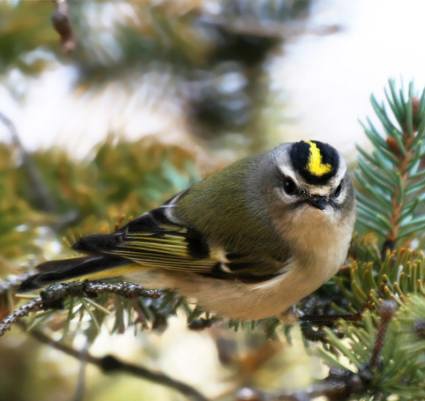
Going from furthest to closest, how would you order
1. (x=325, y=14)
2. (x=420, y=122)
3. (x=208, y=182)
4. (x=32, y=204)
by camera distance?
1. (x=325, y=14)
2. (x=32, y=204)
3. (x=208, y=182)
4. (x=420, y=122)

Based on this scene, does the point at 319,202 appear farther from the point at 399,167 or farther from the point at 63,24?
the point at 63,24

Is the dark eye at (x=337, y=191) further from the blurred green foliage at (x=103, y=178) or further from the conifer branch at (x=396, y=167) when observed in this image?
the blurred green foliage at (x=103, y=178)

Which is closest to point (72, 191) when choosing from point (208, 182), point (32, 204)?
point (32, 204)

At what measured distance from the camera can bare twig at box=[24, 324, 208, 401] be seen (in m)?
1.31

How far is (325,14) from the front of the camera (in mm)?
1799

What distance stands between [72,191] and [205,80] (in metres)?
0.47

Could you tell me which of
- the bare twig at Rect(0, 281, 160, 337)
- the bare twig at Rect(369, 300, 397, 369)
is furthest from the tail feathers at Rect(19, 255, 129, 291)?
the bare twig at Rect(369, 300, 397, 369)

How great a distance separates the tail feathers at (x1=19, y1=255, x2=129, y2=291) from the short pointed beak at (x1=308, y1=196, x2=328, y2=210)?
1.28ft

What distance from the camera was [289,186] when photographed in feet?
4.92

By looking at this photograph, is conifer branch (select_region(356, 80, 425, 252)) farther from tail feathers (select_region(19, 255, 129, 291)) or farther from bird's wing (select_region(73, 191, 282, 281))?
tail feathers (select_region(19, 255, 129, 291))

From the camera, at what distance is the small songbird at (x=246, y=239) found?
1358 millimetres

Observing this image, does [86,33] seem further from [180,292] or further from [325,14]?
[180,292]

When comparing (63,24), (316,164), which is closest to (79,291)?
(63,24)

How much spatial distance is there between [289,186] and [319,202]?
93mm
